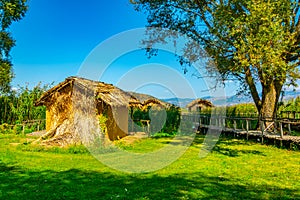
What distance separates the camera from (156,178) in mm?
9961

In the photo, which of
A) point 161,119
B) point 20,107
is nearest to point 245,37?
point 161,119

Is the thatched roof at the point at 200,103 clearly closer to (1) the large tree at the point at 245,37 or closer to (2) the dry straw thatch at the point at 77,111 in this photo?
(1) the large tree at the point at 245,37

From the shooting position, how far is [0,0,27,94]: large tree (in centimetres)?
2576

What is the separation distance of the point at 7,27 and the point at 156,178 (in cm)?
2457

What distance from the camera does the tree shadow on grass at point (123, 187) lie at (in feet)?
25.3

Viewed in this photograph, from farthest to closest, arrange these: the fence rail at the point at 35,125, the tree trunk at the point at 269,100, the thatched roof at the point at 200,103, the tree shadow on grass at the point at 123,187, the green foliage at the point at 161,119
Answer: the thatched roof at the point at 200,103
the green foliage at the point at 161,119
the fence rail at the point at 35,125
the tree trunk at the point at 269,100
the tree shadow on grass at the point at 123,187

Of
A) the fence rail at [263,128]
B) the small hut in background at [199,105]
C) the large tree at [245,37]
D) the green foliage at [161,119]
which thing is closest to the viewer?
the large tree at [245,37]

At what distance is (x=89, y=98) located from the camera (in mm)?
19781

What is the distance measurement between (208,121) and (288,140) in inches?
671

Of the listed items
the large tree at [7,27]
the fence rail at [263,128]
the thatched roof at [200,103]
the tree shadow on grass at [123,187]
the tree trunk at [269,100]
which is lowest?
the tree shadow on grass at [123,187]

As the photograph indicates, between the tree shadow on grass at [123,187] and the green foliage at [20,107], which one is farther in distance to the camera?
the green foliage at [20,107]

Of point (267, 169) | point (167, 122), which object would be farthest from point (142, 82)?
point (267, 169)

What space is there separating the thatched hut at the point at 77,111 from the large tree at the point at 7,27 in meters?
8.71

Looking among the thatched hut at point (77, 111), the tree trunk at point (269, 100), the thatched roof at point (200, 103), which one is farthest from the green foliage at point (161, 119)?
the tree trunk at point (269, 100)
